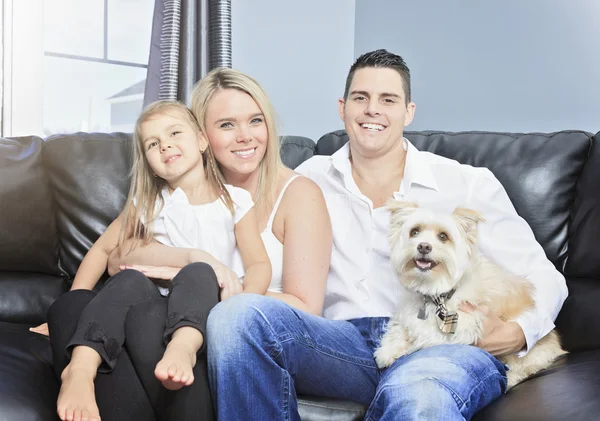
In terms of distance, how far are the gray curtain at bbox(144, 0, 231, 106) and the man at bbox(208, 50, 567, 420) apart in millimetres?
1372

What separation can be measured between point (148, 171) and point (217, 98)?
0.30 m

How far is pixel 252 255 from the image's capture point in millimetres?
1978

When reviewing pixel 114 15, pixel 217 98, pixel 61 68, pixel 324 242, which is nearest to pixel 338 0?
pixel 114 15

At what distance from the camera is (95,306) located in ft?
5.44

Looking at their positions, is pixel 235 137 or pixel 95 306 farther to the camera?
pixel 235 137

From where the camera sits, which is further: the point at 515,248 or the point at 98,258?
the point at 98,258

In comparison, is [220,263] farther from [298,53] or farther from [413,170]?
[298,53]

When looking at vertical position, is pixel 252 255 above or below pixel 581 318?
above

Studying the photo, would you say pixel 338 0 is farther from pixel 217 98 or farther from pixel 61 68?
pixel 217 98

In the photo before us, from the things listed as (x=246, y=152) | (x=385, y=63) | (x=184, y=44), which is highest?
(x=184, y=44)

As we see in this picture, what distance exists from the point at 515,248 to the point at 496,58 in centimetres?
190

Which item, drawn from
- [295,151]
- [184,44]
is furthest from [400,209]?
[184,44]

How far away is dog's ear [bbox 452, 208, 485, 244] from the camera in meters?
1.77

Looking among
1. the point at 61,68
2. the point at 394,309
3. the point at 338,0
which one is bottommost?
the point at 394,309
